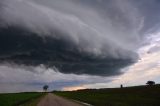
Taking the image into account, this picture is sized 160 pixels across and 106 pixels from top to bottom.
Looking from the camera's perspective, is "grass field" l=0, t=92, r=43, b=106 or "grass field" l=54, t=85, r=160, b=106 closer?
"grass field" l=0, t=92, r=43, b=106

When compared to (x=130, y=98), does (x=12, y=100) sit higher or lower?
higher

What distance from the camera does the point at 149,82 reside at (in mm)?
140375

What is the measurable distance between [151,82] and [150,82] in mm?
479

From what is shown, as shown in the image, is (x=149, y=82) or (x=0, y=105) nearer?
(x=0, y=105)

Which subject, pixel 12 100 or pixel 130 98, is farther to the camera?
pixel 12 100

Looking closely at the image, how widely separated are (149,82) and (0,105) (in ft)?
381

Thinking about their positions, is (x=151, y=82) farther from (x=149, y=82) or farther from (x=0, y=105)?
(x=0, y=105)

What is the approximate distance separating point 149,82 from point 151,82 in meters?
0.93

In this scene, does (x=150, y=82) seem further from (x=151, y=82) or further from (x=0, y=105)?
(x=0, y=105)

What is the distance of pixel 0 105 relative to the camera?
3198 cm

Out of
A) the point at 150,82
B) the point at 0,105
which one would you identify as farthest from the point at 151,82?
the point at 0,105

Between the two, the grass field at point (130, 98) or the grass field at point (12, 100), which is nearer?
the grass field at point (12, 100)

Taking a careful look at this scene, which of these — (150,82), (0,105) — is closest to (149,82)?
(150,82)

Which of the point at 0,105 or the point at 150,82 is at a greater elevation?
the point at 150,82
